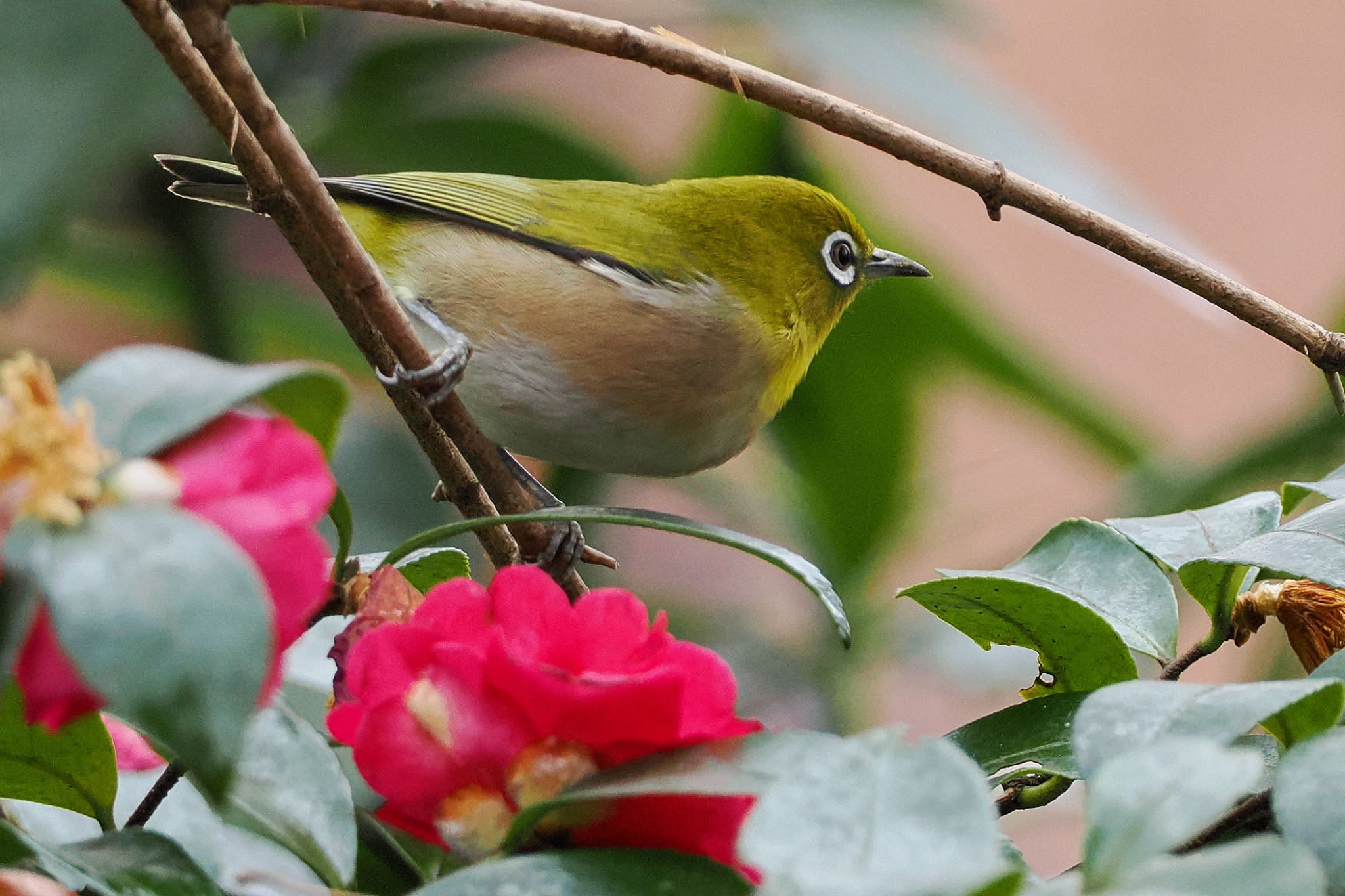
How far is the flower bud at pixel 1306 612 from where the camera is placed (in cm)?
70

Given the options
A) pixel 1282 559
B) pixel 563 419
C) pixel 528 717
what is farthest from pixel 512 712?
pixel 563 419

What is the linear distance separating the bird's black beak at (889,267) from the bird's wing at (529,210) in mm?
313

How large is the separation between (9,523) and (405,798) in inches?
8.5

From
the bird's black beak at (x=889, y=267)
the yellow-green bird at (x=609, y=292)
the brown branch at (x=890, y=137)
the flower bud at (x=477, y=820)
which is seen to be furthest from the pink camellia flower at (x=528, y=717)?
the bird's black beak at (x=889, y=267)

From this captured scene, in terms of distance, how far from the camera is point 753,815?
0.40 meters

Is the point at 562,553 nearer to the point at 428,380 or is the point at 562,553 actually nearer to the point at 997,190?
the point at 428,380

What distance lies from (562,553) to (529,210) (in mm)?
738

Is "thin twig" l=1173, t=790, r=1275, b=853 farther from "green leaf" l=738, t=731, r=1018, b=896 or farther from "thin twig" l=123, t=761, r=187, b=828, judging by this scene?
"thin twig" l=123, t=761, r=187, b=828

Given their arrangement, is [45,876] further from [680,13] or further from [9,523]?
[680,13]

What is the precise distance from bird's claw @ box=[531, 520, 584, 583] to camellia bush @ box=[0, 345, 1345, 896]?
121 millimetres

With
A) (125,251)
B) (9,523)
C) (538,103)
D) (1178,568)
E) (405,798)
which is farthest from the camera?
(538,103)

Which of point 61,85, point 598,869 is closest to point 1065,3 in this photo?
point 61,85

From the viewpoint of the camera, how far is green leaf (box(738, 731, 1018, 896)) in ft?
1.22

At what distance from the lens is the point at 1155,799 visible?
0.40 meters
